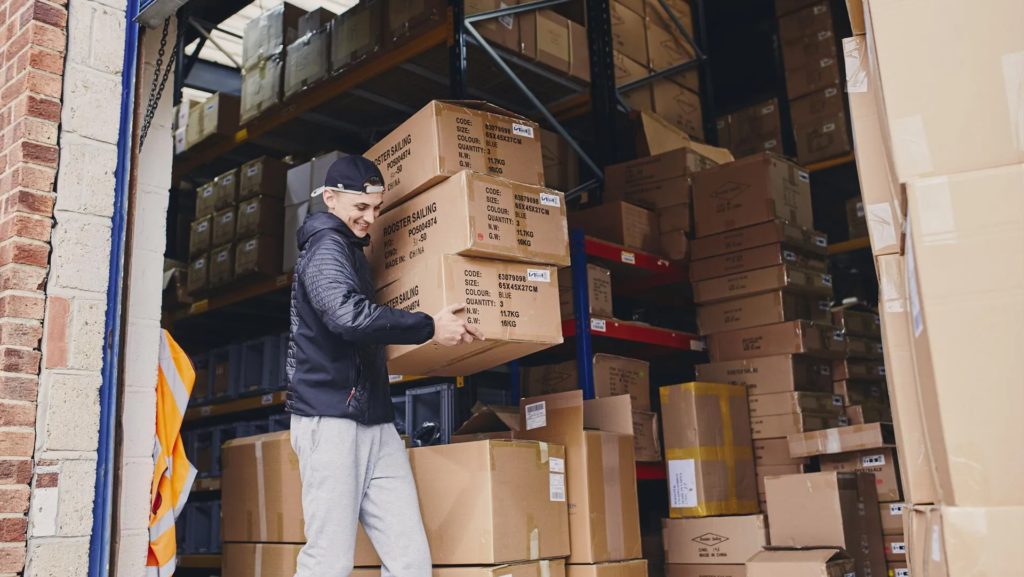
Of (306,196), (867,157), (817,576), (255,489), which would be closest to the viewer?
(867,157)

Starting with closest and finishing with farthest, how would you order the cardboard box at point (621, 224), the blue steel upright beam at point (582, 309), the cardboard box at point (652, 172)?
the blue steel upright beam at point (582, 309) < the cardboard box at point (621, 224) < the cardboard box at point (652, 172)

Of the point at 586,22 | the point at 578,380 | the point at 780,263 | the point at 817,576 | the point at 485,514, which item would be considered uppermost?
the point at 586,22

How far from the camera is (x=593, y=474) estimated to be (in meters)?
3.54

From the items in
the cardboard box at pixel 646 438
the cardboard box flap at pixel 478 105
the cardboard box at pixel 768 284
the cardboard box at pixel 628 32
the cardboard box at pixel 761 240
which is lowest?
the cardboard box at pixel 646 438

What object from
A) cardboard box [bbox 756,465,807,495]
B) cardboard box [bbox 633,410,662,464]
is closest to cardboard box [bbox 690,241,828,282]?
cardboard box [bbox 633,410,662,464]

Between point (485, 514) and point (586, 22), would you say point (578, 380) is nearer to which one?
point (485, 514)

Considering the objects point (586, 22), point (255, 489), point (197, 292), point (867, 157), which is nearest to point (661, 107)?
point (586, 22)

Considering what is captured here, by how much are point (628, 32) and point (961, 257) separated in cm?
475

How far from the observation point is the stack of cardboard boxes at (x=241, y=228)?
5.53 meters

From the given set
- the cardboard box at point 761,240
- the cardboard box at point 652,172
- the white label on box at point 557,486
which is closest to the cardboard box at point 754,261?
the cardboard box at point 761,240

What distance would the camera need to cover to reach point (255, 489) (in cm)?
393

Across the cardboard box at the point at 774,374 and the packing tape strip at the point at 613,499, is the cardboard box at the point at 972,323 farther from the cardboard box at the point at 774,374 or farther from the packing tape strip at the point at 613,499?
the cardboard box at the point at 774,374

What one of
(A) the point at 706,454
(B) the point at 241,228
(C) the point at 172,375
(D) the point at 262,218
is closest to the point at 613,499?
(A) the point at 706,454

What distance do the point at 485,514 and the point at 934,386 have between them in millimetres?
1864
